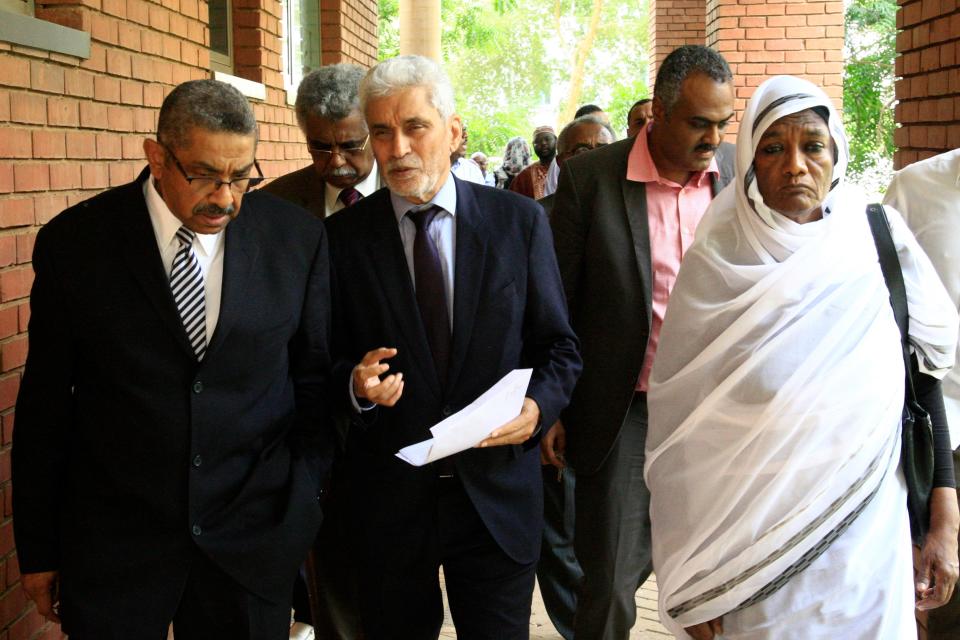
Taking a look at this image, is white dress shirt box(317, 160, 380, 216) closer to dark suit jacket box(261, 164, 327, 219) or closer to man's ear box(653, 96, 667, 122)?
dark suit jacket box(261, 164, 327, 219)

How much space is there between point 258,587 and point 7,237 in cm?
146

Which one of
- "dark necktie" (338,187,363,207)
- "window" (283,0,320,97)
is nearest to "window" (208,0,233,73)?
"window" (283,0,320,97)

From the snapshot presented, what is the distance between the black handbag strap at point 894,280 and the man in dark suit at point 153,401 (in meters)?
1.72

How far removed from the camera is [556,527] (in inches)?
199

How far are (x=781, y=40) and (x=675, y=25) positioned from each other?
6.41 metres

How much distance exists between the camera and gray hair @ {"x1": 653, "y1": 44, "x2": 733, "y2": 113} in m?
3.95

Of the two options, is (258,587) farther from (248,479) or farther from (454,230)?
(454,230)

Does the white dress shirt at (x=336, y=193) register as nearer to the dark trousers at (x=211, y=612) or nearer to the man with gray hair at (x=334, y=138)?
the man with gray hair at (x=334, y=138)

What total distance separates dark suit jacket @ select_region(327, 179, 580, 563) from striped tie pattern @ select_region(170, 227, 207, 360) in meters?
0.48

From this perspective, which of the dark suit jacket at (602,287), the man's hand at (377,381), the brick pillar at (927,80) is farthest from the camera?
the brick pillar at (927,80)

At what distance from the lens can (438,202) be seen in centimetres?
315

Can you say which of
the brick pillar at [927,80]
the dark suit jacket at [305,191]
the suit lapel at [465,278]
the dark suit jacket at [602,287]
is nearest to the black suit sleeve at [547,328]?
the suit lapel at [465,278]

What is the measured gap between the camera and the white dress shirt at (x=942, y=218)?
3.60 meters

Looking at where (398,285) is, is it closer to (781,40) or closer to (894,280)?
(894,280)
